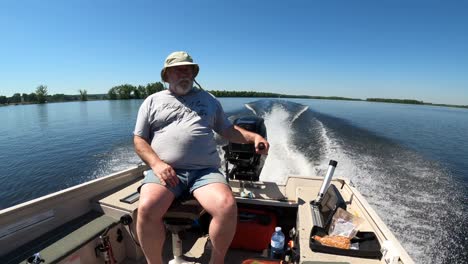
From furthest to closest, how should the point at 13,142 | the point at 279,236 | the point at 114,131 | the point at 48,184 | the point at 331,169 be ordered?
1. the point at 114,131
2. the point at 13,142
3. the point at 48,184
4. the point at 331,169
5. the point at 279,236

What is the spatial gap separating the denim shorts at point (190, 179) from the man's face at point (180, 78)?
643mm

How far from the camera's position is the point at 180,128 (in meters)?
1.77

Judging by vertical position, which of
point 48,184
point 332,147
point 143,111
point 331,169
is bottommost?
point 48,184

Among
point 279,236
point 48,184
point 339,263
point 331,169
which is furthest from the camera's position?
point 48,184

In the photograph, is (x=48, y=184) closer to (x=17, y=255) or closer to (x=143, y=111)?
(x=17, y=255)

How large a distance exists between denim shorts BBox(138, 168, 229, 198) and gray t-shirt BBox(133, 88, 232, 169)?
0.15 feet

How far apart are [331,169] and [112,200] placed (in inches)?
81.4

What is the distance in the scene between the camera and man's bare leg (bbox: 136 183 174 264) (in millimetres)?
1473

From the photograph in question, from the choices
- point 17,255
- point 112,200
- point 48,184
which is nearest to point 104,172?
point 48,184

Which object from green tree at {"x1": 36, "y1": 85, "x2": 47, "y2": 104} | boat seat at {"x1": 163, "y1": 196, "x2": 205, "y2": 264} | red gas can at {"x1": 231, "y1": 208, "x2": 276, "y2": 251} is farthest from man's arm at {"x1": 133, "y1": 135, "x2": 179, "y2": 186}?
green tree at {"x1": 36, "y1": 85, "x2": 47, "y2": 104}

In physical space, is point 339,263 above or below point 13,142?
above

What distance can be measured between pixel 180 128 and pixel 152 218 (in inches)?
25.0

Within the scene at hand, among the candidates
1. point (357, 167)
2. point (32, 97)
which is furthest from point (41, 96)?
point (357, 167)

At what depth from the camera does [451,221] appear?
3.80 meters
